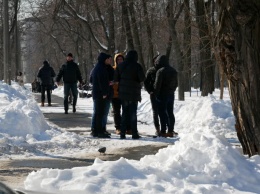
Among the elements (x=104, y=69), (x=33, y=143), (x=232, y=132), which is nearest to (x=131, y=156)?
(x=33, y=143)

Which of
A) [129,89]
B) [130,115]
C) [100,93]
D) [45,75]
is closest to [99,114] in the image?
[100,93]

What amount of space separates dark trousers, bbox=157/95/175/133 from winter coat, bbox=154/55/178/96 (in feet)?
0.37

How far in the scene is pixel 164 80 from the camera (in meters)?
11.8

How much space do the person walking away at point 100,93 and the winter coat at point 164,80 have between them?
106cm

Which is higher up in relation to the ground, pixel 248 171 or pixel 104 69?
pixel 104 69

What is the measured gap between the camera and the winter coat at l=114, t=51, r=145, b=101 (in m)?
11.4

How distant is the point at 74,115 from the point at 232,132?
22.2 ft

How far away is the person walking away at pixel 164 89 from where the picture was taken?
11764 mm

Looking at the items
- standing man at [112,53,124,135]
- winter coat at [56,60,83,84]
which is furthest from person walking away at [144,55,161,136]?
winter coat at [56,60,83,84]

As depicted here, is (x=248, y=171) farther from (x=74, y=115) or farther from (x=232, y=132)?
(x=74, y=115)

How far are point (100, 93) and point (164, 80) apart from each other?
1403 mm

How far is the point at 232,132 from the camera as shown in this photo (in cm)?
1255

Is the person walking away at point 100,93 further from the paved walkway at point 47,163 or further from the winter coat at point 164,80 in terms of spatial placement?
the paved walkway at point 47,163

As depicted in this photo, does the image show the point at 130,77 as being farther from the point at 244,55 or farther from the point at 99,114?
the point at 244,55
